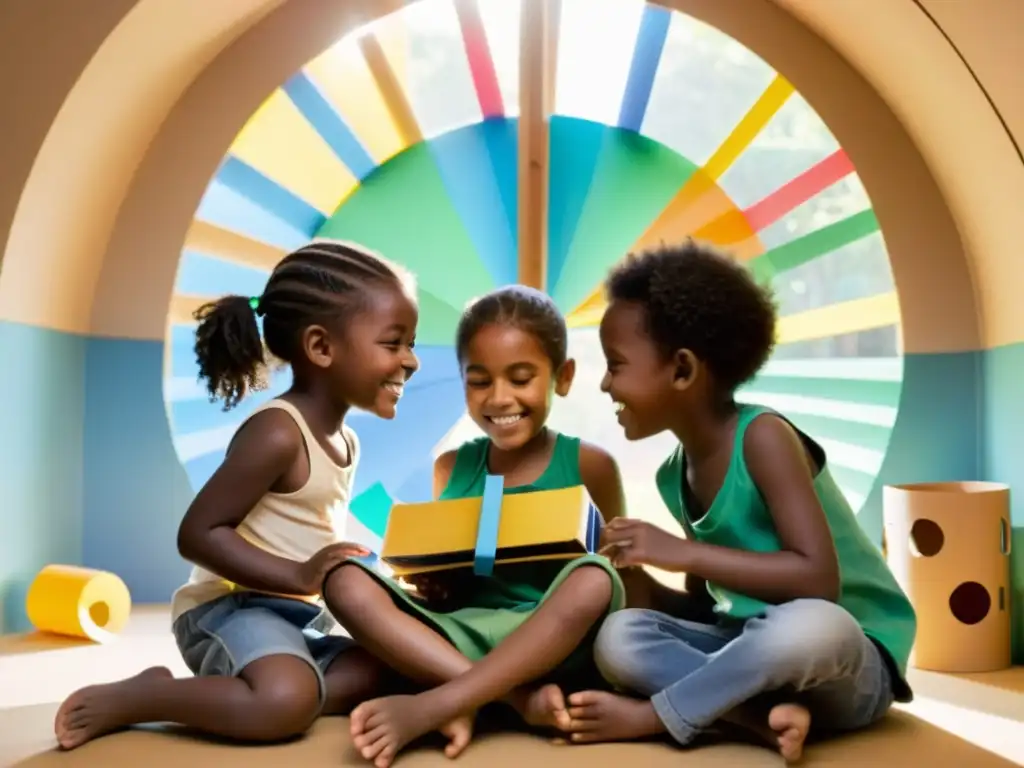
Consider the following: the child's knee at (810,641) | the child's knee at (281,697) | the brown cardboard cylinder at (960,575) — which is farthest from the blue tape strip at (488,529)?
the brown cardboard cylinder at (960,575)

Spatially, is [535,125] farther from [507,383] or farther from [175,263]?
[507,383]

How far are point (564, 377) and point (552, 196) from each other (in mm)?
885

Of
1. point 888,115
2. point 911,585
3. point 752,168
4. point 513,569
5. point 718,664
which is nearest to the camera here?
point 718,664

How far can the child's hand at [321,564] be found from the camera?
136cm

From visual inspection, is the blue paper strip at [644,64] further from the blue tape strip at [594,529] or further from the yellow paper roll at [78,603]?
the yellow paper roll at [78,603]

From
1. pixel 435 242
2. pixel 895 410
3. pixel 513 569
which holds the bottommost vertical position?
pixel 513 569

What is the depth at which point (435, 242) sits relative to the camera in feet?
8.07

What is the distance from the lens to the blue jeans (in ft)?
4.09

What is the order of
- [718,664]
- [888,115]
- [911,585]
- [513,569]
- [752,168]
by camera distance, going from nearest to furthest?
1. [718,664]
2. [513,569]
3. [911,585]
4. [888,115]
5. [752,168]

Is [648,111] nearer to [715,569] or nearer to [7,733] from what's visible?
[715,569]

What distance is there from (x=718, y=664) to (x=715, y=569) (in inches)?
4.3

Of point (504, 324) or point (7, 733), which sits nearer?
point (7, 733)

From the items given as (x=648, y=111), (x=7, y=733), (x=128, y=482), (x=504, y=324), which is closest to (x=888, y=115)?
(x=648, y=111)

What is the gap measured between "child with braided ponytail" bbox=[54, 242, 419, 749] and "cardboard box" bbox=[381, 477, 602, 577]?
3.9 inches
